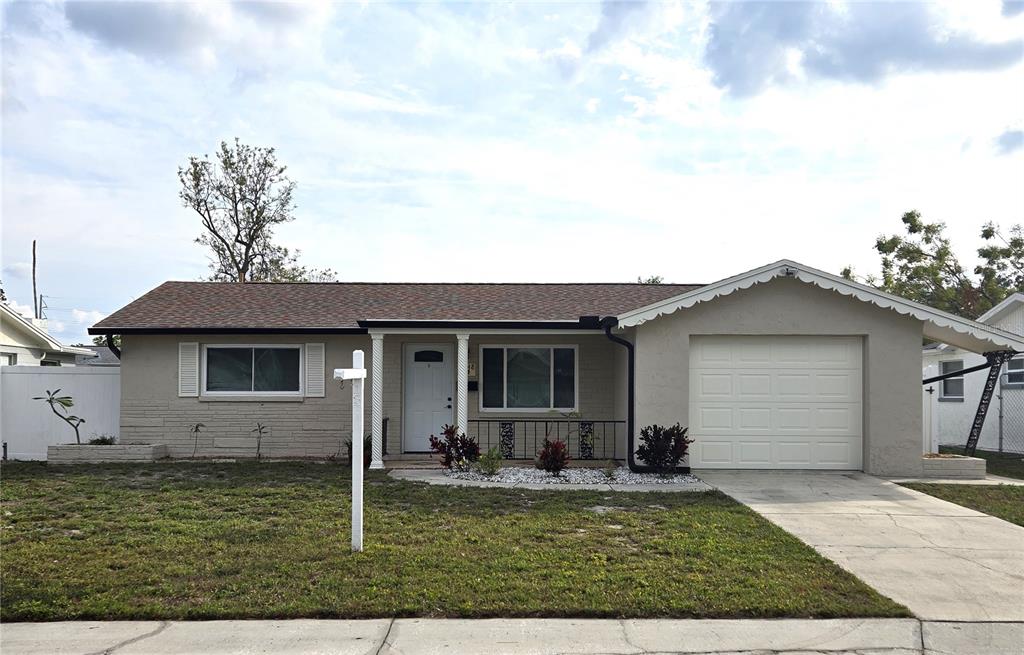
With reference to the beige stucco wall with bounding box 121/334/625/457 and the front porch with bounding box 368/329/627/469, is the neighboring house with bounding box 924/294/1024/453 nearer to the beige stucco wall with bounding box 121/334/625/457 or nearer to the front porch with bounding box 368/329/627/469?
the front porch with bounding box 368/329/627/469

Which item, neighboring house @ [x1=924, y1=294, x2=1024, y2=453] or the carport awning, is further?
neighboring house @ [x1=924, y1=294, x2=1024, y2=453]

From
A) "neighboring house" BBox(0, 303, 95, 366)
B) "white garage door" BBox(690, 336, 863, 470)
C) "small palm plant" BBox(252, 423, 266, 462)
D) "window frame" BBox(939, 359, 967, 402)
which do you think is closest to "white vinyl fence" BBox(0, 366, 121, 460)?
"small palm plant" BBox(252, 423, 266, 462)

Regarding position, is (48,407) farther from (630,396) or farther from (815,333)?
(815,333)

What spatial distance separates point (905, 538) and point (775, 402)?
4.62 metres

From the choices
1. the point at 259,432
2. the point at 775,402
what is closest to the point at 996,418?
the point at 775,402

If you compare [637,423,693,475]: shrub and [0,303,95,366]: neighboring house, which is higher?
[0,303,95,366]: neighboring house

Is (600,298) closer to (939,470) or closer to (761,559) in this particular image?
(939,470)

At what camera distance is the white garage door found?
40.4 ft

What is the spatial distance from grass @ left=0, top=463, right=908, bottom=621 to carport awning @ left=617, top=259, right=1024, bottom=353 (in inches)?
120

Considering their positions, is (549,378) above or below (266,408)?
above

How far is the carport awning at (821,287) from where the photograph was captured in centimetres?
1174

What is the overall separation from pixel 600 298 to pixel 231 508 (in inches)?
365

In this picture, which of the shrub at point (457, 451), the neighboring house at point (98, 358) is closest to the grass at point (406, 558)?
the shrub at point (457, 451)

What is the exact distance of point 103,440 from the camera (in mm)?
14148
